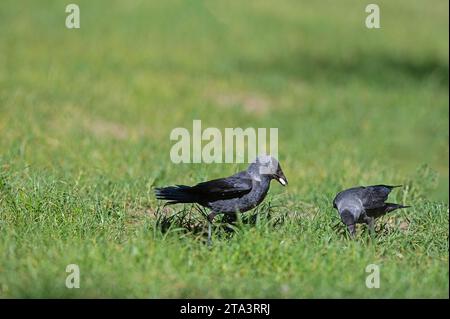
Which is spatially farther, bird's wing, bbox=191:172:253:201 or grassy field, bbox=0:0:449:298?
bird's wing, bbox=191:172:253:201

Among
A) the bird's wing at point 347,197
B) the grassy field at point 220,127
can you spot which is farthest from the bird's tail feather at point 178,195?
the bird's wing at point 347,197

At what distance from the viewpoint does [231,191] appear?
6516 millimetres

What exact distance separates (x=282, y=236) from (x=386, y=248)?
0.90m

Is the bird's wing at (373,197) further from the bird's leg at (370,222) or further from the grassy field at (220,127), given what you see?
the grassy field at (220,127)

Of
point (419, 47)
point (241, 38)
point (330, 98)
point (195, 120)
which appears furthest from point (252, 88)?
point (419, 47)

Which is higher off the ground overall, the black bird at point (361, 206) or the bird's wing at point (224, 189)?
the bird's wing at point (224, 189)

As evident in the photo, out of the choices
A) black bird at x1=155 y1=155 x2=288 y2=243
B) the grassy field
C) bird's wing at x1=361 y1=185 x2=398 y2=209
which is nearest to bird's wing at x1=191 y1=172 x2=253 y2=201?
black bird at x1=155 y1=155 x2=288 y2=243

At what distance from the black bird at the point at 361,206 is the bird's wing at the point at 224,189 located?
2.80 feet

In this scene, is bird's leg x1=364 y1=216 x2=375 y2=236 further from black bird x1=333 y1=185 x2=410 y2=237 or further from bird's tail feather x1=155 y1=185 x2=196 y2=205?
bird's tail feather x1=155 y1=185 x2=196 y2=205

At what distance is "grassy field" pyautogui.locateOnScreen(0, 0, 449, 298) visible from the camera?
597 cm

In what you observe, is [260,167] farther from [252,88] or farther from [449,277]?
[252,88]

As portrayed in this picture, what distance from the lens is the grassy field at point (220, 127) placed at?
597 centimetres

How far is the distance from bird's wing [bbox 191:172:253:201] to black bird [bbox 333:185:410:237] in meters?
0.85

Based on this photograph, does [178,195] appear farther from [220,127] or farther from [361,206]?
[220,127]
